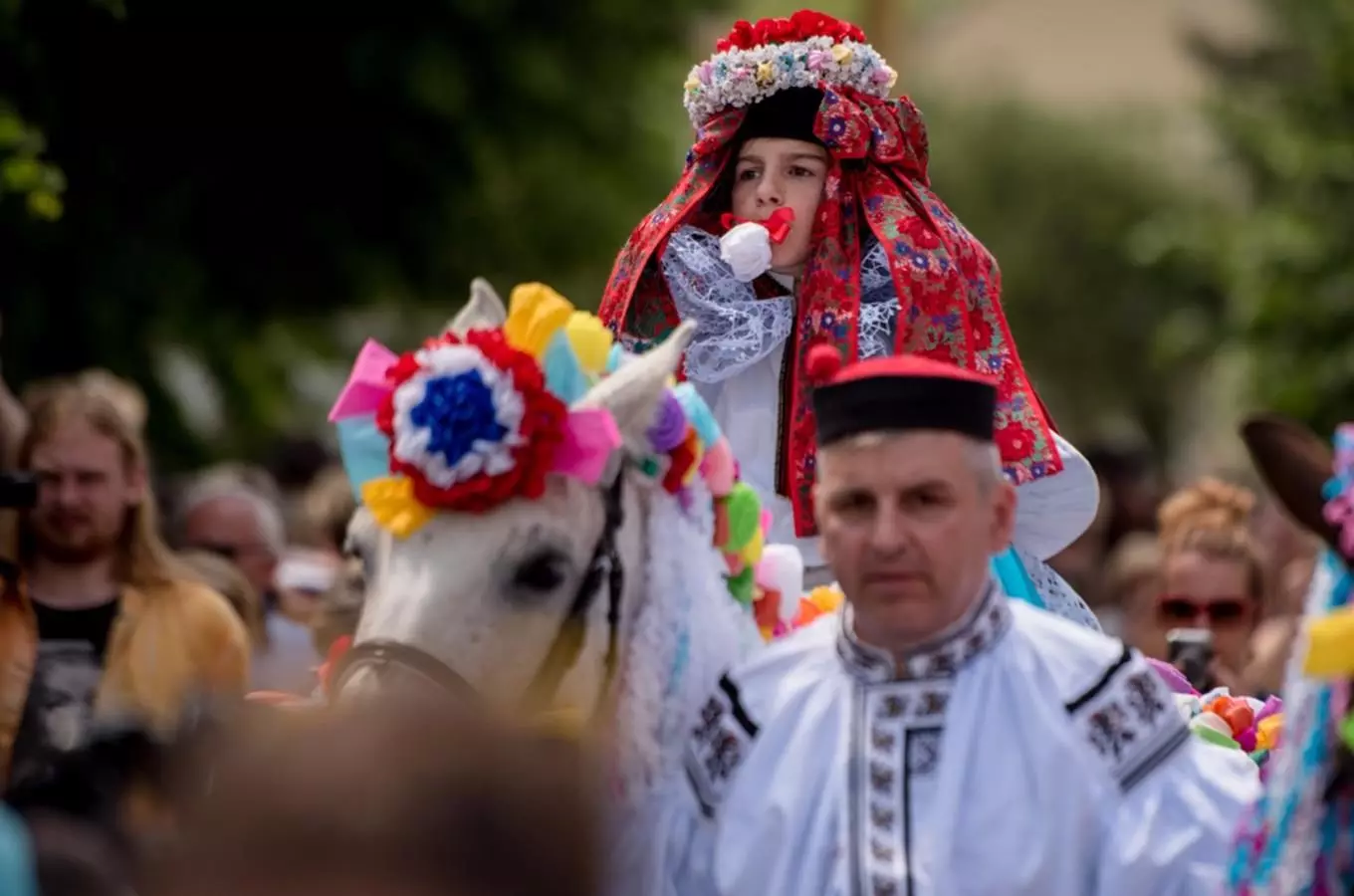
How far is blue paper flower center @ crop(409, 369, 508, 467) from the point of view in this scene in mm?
4445

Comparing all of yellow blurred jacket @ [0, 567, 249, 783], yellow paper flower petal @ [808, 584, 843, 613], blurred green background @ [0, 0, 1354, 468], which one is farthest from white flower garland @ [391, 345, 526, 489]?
blurred green background @ [0, 0, 1354, 468]

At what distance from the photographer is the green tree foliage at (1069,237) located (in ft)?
129

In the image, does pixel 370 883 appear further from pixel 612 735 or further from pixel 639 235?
pixel 639 235

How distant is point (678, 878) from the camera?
4391 millimetres

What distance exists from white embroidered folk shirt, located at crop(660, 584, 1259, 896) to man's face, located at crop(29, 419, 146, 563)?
3824 mm

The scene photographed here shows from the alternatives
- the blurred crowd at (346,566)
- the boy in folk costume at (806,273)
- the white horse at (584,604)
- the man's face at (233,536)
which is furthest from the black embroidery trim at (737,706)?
the man's face at (233,536)

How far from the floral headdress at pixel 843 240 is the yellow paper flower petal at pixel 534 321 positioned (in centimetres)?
108

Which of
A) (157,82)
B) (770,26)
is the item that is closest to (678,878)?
(770,26)

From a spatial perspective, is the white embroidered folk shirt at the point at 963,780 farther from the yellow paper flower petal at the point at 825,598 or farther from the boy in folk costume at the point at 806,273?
the boy in folk costume at the point at 806,273

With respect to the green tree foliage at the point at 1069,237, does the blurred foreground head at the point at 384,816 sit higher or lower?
lower

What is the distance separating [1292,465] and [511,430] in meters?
1.35

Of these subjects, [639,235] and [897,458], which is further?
[639,235]

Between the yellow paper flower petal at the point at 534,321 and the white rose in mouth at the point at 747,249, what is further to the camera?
the white rose in mouth at the point at 747,249

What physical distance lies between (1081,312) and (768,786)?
3562 centimetres
